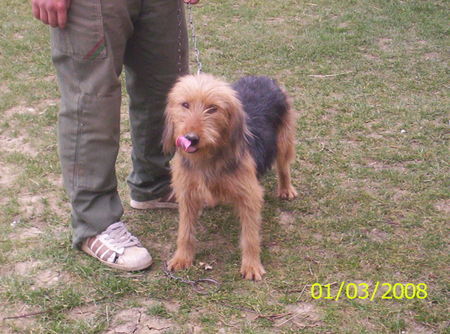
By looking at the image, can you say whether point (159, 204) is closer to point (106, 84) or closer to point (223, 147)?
point (223, 147)

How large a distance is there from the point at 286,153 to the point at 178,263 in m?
1.22

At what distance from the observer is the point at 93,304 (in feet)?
10.6

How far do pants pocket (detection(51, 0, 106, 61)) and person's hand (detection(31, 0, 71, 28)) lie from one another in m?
0.05

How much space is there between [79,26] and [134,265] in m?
1.45

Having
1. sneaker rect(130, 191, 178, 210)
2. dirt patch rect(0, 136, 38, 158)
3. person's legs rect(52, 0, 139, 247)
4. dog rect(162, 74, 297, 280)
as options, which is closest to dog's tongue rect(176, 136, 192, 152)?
dog rect(162, 74, 297, 280)

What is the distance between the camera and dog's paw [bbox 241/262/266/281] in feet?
11.2

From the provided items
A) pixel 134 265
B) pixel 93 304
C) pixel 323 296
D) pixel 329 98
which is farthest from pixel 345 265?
pixel 329 98

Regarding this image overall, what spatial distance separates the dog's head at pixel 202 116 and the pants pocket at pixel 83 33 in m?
0.49

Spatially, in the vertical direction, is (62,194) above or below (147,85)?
below

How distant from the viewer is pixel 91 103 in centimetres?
323

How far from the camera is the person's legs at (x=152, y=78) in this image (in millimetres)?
3465

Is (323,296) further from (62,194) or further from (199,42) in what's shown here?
(199,42)

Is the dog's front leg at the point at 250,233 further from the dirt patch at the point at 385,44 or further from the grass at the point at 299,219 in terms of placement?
the dirt patch at the point at 385,44

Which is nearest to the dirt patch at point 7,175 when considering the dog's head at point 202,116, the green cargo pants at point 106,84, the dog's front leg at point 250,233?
the green cargo pants at point 106,84
